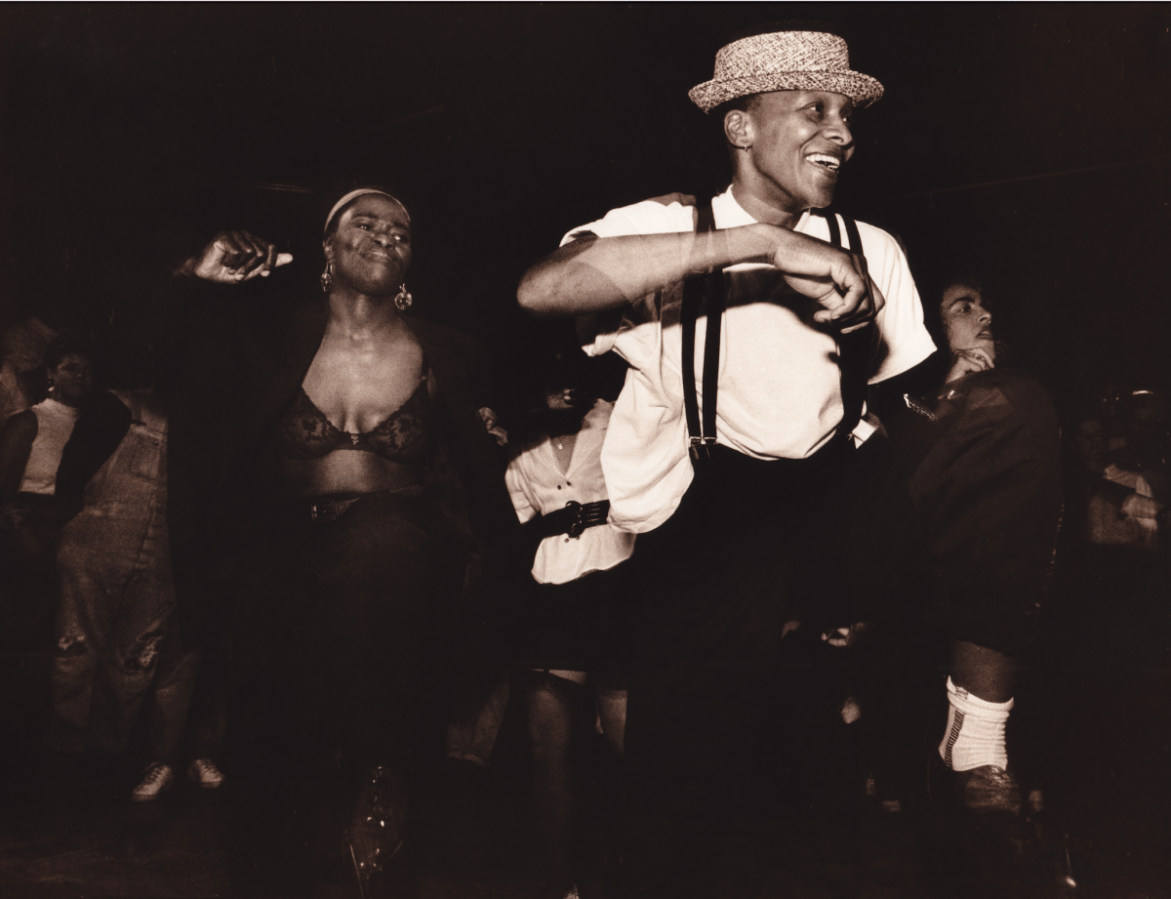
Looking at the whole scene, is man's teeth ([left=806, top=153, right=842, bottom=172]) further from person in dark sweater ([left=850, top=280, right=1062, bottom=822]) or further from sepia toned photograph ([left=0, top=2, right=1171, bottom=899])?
person in dark sweater ([left=850, top=280, right=1062, bottom=822])

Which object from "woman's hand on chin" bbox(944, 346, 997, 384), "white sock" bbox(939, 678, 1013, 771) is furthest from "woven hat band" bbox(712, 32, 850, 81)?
"white sock" bbox(939, 678, 1013, 771)

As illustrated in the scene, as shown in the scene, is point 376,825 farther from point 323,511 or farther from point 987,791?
point 987,791

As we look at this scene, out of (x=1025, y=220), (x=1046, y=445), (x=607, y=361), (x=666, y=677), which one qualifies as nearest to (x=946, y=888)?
(x=666, y=677)

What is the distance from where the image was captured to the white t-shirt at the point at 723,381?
11.2 feet

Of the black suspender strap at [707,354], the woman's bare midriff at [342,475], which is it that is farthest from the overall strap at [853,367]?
the woman's bare midriff at [342,475]

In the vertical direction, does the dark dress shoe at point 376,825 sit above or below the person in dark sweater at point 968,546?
below

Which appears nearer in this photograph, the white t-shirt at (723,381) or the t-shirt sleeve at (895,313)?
the white t-shirt at (723,381)

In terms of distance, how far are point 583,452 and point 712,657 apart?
863 millimetres

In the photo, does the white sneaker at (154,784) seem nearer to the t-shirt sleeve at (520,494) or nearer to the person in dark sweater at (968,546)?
the t-shirt sleeve at (520,494)

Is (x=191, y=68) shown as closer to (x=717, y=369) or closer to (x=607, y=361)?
(x=607, y=361)

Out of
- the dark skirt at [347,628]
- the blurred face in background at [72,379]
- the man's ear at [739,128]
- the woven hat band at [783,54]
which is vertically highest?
the woven hat band at [783,54]

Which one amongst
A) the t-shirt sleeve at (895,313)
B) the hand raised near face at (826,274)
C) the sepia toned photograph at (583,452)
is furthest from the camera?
the t-shirt sleeve at (895,313)

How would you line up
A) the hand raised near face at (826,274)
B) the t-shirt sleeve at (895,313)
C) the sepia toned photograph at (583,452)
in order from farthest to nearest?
the t-shirt sleeve at (895,313), the sepia toned photograph at (583,452), the hand raised near face at (826,274)

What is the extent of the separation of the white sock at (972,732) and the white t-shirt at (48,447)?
11.1ft
